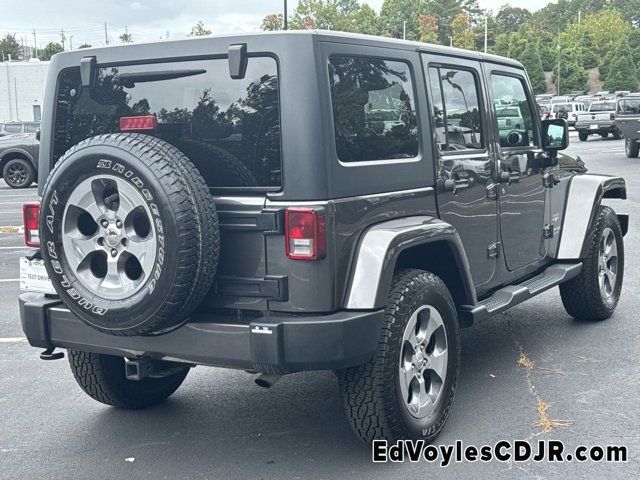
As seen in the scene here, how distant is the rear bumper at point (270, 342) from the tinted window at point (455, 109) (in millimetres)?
1367

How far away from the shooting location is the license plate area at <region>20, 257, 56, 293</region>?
4344 mm

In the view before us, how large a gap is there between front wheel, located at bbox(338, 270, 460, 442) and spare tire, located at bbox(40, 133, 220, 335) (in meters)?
0.84

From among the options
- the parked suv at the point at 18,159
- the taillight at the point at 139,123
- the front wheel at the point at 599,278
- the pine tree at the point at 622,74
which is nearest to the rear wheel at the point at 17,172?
the parked suv at the point at 18,159

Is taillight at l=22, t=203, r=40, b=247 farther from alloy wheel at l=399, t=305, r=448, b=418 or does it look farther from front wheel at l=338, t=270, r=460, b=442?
alloy wheel at l=399, t=305, r=448, b=418

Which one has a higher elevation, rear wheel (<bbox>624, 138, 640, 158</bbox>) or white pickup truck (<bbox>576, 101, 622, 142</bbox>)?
white pickup truck (<bbox>576, 101, 622, 142</bbox>)

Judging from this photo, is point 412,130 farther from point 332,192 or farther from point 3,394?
point 3,394

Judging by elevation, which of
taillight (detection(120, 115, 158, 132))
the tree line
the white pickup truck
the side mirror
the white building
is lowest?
the side mirror

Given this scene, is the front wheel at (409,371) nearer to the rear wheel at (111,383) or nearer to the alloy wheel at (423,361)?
the alloy wheel at (423,361)

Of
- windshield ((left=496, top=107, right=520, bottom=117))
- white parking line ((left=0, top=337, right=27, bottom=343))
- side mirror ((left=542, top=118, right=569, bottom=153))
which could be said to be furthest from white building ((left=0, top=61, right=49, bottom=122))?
windshield ((left=496, top=107, right=520, bottom=117))

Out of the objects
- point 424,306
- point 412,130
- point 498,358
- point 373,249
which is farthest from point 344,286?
point 498,358

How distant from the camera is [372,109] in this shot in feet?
13.6

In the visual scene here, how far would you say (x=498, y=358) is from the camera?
19.3 feet

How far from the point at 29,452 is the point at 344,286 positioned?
1.90 metres

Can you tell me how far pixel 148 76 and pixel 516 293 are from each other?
8.66 ft
